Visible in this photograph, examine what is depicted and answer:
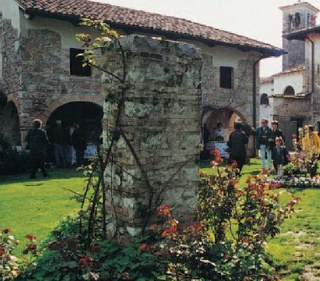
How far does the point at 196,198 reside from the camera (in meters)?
4.16

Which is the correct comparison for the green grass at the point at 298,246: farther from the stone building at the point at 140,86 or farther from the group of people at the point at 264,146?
the group of people at the point at 264,146

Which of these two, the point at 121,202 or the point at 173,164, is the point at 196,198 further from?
the point at 121,202

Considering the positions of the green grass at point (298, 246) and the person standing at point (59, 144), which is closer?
the green grass at point (298, 246)

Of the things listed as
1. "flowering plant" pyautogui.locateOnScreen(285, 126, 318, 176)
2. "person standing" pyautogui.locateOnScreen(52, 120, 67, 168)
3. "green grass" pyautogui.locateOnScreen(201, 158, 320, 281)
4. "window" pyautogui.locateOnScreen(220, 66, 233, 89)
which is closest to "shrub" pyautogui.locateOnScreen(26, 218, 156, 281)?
"green grass" pyautogui.locateOnScreen(201, 158, 320, 281)

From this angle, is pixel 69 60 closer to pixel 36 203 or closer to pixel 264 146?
pixel 264 146

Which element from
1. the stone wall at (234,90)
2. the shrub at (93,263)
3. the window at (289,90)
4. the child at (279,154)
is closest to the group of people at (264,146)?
the child at (279,154)

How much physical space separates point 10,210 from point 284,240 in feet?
14.4

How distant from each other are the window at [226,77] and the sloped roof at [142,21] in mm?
1123

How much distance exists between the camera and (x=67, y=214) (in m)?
5.43

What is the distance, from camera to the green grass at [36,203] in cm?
553

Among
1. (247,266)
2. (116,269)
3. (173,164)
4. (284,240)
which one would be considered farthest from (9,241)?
(284,240)

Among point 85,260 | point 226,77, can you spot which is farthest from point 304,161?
point 85,260

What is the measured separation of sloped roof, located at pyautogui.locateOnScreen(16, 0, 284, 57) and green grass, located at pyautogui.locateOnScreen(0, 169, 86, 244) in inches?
238

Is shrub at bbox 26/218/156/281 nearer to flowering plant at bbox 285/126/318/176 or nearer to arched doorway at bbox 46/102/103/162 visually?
flowering plant at bbox 285/126/318/176
